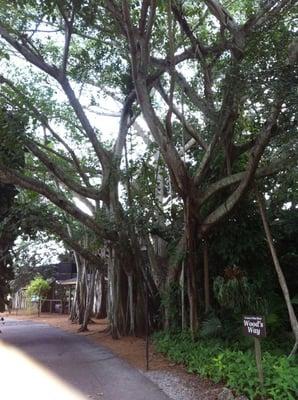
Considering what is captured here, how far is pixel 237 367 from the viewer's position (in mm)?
6621

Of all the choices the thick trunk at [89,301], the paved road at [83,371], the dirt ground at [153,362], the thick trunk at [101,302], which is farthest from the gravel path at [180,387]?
the thick trunk at [101,302]

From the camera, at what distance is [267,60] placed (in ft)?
26.0

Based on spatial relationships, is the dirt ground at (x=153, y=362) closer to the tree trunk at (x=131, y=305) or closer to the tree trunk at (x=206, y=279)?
the tree trunk at (x=131, y=305)

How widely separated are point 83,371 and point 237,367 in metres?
3.22

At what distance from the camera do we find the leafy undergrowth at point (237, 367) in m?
5.66

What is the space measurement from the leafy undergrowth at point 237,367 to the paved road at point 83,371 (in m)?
0.94

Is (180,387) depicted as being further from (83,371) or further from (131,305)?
(131,305)

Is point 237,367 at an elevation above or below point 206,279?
below

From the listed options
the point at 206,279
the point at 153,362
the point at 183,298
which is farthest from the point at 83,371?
the point at 206,279

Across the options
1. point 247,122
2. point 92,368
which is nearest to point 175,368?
point 92,368

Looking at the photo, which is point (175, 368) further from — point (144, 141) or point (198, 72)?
→ point (144, 141)

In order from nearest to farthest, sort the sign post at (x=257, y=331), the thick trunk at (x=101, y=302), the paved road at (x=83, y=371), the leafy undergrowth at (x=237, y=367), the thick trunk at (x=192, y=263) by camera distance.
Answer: the leafy undergrowth at (x=237, y=367), the sign post at (x=257, y=331), the paved road at (x=83, y=371), the thick trunk at (x=192, y=263), the thick trunk at (x=101, y=302)

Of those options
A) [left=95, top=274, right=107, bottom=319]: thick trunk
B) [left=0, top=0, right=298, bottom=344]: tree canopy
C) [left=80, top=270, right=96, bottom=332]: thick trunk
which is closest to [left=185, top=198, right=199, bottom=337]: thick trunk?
[left=0, top=0, right=298, bottom=344]: tree canopy

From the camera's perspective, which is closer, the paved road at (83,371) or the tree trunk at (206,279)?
the paved road at (83,371)
